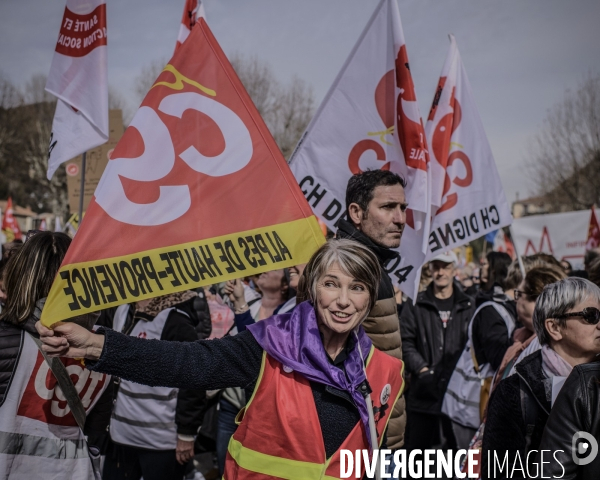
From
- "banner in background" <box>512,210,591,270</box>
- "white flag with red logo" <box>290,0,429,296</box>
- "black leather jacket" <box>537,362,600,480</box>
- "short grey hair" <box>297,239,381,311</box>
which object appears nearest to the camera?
"black leather jacket" <box>537,362,600,480</box>

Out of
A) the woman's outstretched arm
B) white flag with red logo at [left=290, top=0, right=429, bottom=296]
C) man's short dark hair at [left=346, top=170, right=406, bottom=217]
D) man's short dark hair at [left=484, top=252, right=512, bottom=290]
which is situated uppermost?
white flag with red logo at [left=290, top=0, right=429, bottom=296]

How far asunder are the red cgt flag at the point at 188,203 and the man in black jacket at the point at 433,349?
3.28 m

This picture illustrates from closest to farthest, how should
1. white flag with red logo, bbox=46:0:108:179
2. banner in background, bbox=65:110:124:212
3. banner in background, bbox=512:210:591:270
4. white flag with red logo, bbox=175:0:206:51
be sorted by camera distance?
white flag with red logo, bbox=46:0:108:179 → white flag with red logo, bbox=175:0:206:51 → banner in background, bbox=65:110:124:212 → banner in background, bbox=512:210:591:270

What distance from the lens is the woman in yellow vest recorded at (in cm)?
195

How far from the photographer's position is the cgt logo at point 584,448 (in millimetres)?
1868

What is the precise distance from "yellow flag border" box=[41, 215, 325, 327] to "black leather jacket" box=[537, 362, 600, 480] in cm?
103

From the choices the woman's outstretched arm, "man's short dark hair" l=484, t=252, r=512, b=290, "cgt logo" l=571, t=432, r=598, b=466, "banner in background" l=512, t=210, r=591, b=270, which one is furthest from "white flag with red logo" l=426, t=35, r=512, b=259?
"banner in background" l=512, t=210, r=591, b=270

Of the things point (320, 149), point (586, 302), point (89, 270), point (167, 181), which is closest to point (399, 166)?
point (320, 149)

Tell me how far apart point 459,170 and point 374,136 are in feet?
3.49

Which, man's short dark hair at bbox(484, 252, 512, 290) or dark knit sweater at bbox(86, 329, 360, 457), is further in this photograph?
man's short dark hair at bbox(484, 252, 512, 290)

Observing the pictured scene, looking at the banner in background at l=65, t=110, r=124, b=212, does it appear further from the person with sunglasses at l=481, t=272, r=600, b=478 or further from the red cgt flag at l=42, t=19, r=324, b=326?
the person with sunglasses at l=481, t=272, r=600, b=478

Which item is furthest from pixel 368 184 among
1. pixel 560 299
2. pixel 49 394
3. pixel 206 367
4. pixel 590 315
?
pixel 49 394

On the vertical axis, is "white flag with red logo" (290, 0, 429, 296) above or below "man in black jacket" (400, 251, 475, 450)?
Result: above

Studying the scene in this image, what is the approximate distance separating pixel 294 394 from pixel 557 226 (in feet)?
29.7
